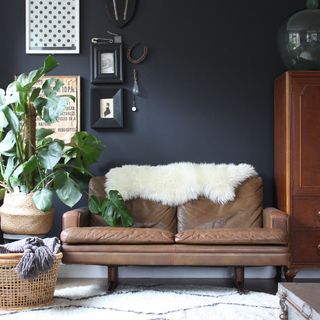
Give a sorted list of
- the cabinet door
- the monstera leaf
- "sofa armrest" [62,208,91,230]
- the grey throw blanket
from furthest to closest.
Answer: the cabinet door, the monstera leaf, "sofa armrest" [62,208,91,230], the grey throw blanket

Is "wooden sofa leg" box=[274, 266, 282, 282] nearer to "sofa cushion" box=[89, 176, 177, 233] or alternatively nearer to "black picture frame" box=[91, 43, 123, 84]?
"sofa cushion" box=[89, 176, 177, 233]

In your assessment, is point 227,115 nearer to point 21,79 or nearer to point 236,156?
point 236,156

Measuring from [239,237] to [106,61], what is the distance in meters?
1.90

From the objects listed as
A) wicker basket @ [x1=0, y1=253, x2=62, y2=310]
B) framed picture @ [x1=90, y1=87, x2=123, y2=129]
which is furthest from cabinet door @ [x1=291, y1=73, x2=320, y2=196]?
wicker basket @ [x1=0, y1=253, x2=62, y2=310]

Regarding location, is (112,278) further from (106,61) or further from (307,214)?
(106,61)

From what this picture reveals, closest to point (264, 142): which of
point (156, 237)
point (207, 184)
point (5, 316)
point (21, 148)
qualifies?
point (207, 184)

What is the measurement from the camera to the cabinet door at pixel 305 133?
4.00 meters

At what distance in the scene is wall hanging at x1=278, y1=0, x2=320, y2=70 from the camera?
13.3 ft

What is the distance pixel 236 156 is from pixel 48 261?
1.92 metres

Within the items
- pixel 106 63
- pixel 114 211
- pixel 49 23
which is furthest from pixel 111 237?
pixel 49 23

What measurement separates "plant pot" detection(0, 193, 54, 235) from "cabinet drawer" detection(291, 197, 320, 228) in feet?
5.99

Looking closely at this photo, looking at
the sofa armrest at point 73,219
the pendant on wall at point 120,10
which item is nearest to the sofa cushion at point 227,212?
the sofa armrest at point 73,219

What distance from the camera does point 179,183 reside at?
13.7 feet

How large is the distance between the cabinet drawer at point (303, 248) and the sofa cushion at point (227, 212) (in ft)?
0.98
